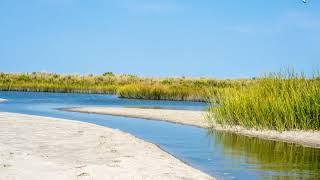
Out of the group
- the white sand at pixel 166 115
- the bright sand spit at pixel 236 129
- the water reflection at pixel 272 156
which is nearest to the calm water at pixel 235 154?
the water reflection at pixel 272 156

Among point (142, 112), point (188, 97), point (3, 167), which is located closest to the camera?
point (3, 167)

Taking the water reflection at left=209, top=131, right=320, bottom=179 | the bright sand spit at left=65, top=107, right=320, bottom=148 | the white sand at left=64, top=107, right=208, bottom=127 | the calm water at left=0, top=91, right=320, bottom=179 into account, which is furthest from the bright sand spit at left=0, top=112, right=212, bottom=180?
the white sand at left=64, top=107, right=208, bottom=127

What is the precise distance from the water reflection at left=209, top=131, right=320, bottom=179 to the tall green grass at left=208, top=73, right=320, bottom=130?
1730 millimetres

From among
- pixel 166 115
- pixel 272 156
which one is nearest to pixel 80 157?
→ pixel 272 156

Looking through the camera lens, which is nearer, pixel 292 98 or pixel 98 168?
pixel 98 168

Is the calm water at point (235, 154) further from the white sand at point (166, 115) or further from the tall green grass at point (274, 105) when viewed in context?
the white sand at point (166, 115)

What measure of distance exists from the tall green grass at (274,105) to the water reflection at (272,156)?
1730 millimetres

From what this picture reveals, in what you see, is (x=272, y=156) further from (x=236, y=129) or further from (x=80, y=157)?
(x=236, y=129)

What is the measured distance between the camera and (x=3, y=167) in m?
11.6

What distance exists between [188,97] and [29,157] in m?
40.4

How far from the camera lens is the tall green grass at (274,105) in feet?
71.6

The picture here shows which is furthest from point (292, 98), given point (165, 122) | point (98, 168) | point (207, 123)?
point (98, 168)

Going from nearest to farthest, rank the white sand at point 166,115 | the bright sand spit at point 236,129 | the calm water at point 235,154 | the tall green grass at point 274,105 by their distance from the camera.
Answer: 1. the calm water at point 235,154
2. the bright sand spit at point 236,129
3. the tall green grass at point 274,105
4. the white sand at point 166,115

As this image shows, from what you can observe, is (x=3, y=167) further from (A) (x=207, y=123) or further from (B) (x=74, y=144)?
(A) (x=207, y=123)
